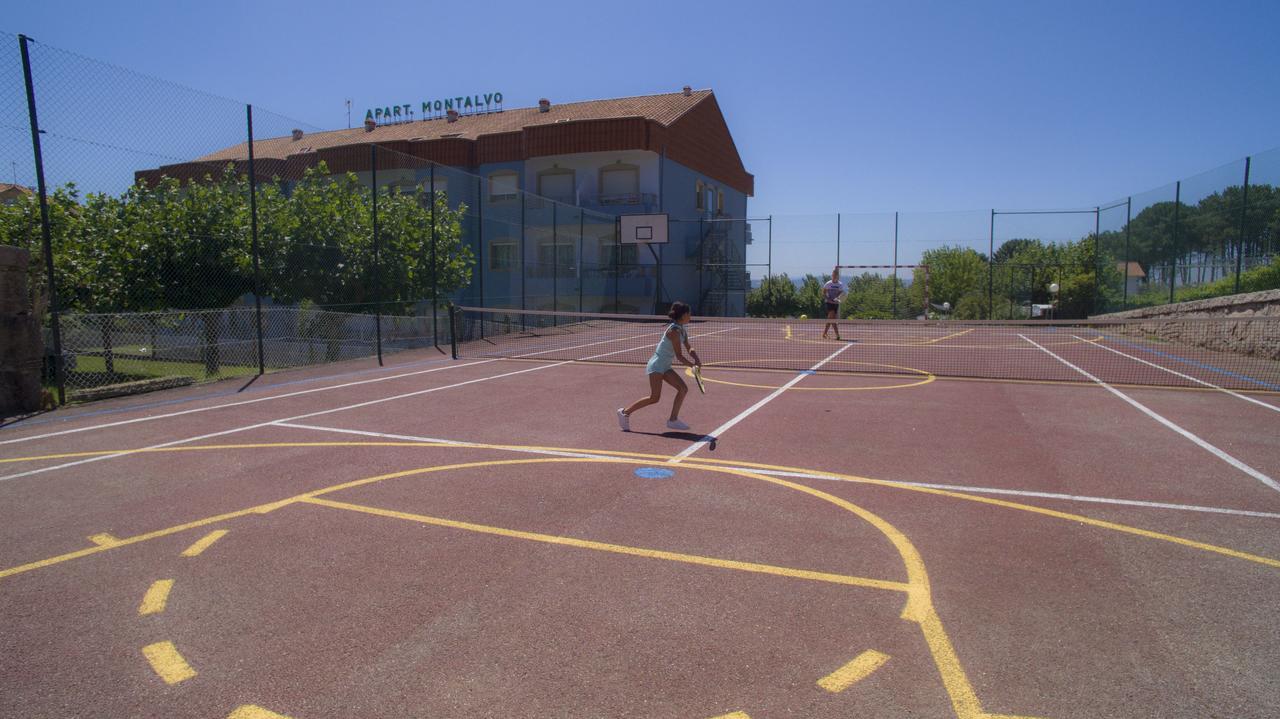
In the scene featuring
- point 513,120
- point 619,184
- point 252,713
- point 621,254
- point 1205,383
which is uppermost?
point 513,120

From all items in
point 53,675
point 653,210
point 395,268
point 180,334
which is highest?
point 653,210

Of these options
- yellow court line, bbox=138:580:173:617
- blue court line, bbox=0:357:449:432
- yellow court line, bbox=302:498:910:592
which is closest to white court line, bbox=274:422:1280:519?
yellow court line, bbox=302:498:910:592

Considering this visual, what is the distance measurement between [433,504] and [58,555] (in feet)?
8.24

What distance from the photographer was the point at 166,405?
10.9 meters

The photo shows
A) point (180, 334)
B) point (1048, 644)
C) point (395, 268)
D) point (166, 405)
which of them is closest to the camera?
point (1048, 644)

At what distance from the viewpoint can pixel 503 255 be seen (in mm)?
28391

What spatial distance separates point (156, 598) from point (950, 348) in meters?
19.2

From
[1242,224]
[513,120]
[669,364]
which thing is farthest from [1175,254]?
[513,120]

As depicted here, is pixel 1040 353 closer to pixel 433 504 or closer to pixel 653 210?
pixel 433 504

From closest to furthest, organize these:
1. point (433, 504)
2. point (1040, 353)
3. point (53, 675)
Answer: point (53, 675)
point (433, 504)
point (1040, 353)

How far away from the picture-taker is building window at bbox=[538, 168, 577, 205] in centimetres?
3794

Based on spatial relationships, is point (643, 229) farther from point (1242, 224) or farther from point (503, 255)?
point (1242, 224)

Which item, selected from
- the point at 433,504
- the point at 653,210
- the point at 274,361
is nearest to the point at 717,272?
the point at 653,210

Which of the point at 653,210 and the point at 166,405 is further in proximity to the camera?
the point at 653,210
